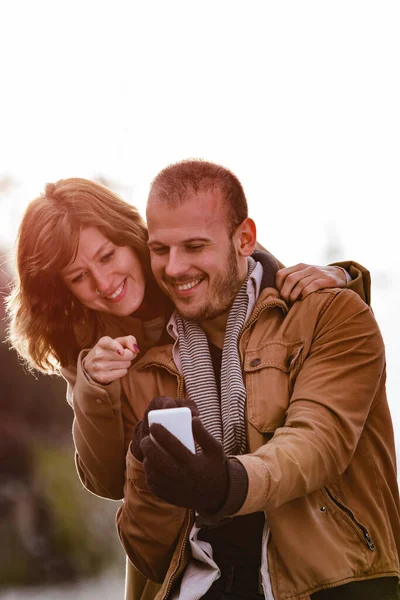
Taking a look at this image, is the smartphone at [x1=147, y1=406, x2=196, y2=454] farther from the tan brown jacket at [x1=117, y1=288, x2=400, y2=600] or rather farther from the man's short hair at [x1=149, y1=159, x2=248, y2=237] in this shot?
the man's short hair at [x1=149, y1=159, x2=248, y2=237]

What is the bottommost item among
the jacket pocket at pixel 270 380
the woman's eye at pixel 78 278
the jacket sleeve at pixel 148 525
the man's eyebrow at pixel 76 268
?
the jacket sleeve at pixel 148 525

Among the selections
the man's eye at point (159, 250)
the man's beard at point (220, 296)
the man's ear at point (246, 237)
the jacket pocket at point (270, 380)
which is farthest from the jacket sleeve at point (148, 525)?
the man's ear at point (246, 237)

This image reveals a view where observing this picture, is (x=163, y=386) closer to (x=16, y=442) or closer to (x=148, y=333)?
(x=148, y=333)

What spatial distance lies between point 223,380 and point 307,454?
503 mm

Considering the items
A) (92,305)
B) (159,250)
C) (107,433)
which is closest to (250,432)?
(107,433)

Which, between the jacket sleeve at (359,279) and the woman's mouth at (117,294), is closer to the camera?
the jacket sleeve at (359,279)

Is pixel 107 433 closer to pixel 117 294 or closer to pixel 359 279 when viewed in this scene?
pixel 117 294

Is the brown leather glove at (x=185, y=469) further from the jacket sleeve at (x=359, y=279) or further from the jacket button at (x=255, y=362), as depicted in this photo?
the jacket sleeve at (x=359, y=279)

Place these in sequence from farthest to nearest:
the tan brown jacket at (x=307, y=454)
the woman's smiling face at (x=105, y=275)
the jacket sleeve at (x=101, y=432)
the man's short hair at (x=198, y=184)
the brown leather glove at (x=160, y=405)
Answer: the woman's smiling face at (x=105, y=275) < the man's short hair at (x=198, y=184) < the jacket sleeve at (x=101, y=432) < the tan brown jacket at (x=307, y=454) < the brown leather glove at (x=160, y=405)

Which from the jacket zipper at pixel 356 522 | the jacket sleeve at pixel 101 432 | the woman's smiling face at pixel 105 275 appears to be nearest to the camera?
the jacket zipper at pixel 356 522

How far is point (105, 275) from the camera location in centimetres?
367

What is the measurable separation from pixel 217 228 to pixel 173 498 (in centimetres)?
120

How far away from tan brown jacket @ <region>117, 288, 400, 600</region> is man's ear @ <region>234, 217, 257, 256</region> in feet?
0.66

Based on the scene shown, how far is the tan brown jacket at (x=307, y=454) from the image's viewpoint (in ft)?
9.12
